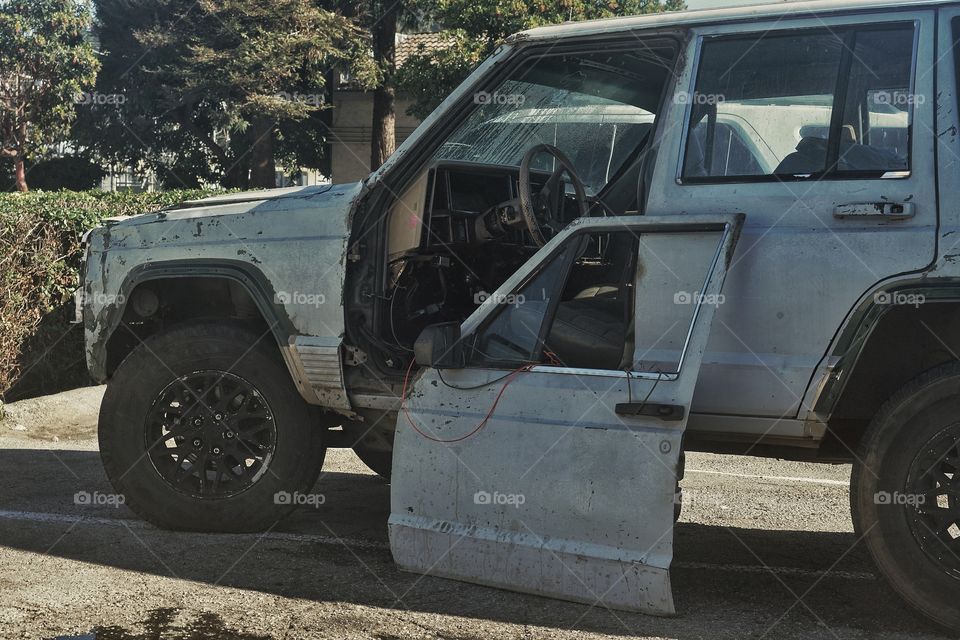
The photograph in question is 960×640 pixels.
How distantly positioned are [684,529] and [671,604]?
1709 mm

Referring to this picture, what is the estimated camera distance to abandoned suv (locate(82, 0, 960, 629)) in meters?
4.23

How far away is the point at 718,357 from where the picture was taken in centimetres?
452

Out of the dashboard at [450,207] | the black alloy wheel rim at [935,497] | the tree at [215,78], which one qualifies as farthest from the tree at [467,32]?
the black alloy wheel rim at [935,497]

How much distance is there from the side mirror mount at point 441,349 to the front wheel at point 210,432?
1.03 m

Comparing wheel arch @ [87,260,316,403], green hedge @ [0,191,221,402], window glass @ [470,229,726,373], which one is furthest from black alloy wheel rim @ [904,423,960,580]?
green hedge @ [0,191,221,402]

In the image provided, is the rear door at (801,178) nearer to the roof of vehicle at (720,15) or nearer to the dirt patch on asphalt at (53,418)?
the roof of vehicle at (720,15)

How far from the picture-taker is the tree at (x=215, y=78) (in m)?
33.5

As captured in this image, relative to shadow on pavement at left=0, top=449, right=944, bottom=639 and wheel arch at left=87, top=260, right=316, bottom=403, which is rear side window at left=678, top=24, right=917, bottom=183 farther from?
wheel arch at left=87, top=260, right=316, bottom=403

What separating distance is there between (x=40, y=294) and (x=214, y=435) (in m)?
4.49

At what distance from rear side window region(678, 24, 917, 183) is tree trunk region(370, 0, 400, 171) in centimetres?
2846

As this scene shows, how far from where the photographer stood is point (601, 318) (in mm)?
4820

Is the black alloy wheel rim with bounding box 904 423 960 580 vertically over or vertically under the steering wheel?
under

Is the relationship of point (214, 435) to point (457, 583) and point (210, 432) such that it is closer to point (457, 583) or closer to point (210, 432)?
point (210, 432)


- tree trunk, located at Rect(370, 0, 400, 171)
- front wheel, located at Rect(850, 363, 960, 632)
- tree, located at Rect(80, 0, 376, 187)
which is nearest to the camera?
front wheel, located at Rect(850, 363, 960, 632)
